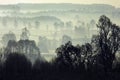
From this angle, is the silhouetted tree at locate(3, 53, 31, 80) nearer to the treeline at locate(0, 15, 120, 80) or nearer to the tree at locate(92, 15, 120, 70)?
the treeline at locate(0, 15, 120, 80)

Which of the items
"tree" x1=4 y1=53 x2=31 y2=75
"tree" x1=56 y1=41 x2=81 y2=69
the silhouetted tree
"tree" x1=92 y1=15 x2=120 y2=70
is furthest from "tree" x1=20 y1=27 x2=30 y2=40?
"tree" x1=56 y1=41 x2=81 y2=69

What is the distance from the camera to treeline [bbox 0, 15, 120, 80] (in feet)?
240

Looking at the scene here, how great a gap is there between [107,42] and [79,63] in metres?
6.42

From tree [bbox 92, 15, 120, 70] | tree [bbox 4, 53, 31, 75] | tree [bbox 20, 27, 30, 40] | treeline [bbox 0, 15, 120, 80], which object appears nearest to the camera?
treeline [bbox 0, 15, 120, 80]

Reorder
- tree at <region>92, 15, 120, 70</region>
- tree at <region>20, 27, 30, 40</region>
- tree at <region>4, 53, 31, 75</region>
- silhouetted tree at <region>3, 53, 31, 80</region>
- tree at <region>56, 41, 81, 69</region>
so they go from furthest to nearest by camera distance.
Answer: tree at <region>20, 27, 30, 40</region>, tree at <region>92, 15, 120, 70</region>, tree at <region>56, 41, 81, 69</region>, tree at <region>4, 53, 31, 75</region>, silhouetted tree at <region>3, 53, 31, 80</region>

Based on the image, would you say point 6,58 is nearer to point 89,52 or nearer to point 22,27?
point 89,52

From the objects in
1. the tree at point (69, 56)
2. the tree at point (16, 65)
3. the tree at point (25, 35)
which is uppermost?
the tree at point (69, 56)

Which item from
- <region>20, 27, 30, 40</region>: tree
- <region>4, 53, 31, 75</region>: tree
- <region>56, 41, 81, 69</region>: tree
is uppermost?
<region>56, 41, 81, 69</region>: tree

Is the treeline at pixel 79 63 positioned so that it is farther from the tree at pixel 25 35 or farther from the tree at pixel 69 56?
the tree at pixel 25 35

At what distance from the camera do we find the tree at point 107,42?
259 ft

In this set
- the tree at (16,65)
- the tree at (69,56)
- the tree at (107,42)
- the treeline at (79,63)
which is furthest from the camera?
the tree at (107,42)

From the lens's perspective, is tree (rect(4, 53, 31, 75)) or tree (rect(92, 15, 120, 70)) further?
tree (rect(92, 15, 120, 70))

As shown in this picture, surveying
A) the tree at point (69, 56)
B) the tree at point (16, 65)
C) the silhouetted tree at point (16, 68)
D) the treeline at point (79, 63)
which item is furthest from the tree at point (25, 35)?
the tree at point (69, 56)

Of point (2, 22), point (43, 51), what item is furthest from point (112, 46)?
point (2, 22)
